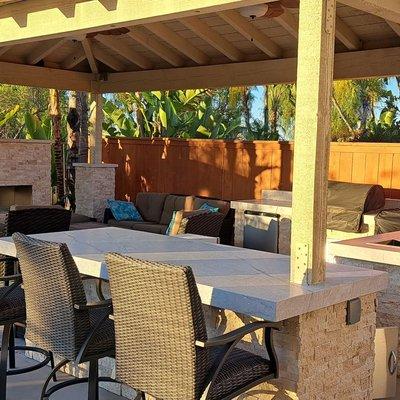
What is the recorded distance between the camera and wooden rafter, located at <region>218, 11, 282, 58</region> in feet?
28.6

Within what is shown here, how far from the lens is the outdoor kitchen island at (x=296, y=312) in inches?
139

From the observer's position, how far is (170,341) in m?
3.17

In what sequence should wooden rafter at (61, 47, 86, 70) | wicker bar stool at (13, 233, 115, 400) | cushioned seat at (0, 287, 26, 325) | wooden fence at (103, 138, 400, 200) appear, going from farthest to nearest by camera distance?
wooden rafter at (61, 47, 86, 70) → wooden fence at (103, 138, 400, 200) → cushioned seat at (0, 287, 26, 325) → wicker bar stool at (13, 233, 115, 400)

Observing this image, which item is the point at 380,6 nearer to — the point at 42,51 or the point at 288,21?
the point at 288,21

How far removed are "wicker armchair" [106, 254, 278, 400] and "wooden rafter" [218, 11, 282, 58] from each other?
233 inches

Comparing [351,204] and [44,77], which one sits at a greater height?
[44,77]

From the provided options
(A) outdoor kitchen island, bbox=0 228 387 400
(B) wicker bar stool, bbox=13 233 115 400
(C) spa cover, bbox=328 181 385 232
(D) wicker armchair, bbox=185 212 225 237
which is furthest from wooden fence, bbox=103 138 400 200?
(B) wicker bar stool, bbox=13 233 115 400

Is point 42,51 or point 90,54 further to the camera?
point 90,54

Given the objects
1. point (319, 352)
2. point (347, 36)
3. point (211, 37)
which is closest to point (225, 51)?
point (211, 37)

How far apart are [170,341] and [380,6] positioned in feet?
8.17

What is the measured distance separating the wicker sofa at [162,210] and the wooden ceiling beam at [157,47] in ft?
7.39

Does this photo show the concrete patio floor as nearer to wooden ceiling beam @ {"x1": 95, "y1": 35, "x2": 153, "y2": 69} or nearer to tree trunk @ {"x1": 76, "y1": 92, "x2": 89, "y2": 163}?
wooden ceiling beam @ {"x1": 95, "y1": 35, "x2": 153, "y2": 69}

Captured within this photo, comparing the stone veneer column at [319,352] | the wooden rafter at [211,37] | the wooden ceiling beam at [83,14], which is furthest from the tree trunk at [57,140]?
the stone veneer column at [319,352]

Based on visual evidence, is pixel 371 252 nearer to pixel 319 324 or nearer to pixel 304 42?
pixel 319 324
